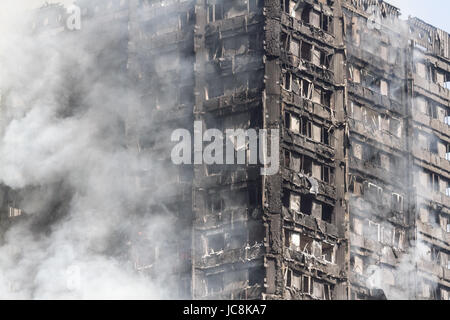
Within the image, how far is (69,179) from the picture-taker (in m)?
116

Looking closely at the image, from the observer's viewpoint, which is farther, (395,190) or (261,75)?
(395,190)

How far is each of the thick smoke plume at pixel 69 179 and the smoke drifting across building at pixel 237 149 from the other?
0.14 meters

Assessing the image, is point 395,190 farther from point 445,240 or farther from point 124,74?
point 124,74

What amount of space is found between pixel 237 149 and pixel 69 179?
17143 mm

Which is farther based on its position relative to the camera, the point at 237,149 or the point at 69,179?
the point at 69,179

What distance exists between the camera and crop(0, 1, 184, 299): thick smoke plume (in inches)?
4299

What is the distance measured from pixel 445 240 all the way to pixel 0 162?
38.4 metres

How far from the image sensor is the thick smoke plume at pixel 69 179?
10919 cm

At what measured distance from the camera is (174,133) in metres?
110

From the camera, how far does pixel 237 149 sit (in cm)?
10606

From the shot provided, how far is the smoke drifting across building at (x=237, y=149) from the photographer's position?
106m

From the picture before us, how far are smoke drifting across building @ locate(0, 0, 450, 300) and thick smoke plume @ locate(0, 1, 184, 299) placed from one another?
14cm

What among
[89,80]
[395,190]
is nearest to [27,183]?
[89,80]

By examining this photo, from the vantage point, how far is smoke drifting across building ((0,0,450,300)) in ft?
347
